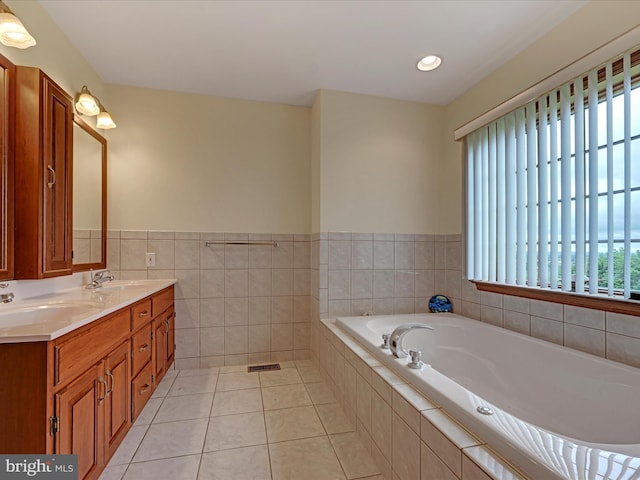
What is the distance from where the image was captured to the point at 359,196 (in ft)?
8.46

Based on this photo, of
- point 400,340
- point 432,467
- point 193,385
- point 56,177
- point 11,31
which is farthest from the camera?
point 193,385

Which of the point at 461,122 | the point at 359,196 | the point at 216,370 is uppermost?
the point at 461,122

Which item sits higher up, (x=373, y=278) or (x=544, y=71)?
(x=544, y=71)

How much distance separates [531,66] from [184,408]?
10.1ft

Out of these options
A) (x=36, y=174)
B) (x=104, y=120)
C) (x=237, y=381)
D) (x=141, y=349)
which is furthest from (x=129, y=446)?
(x=104, y=120)

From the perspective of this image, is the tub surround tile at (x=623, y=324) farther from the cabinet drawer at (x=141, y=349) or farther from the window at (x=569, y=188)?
the cabinet drawer at (x=141, y=349)

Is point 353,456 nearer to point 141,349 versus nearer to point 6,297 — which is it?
point 141,349

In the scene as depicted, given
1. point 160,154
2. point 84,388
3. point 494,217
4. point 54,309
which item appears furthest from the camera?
point 160,154

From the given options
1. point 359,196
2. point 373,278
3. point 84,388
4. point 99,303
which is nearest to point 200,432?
point 84,388

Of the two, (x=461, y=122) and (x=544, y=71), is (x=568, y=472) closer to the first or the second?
(x=544, y=71)

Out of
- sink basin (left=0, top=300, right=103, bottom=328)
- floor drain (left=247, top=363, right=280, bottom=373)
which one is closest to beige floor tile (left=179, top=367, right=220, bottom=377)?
floor drain (left=247, top=363, right=280, bottom=373)

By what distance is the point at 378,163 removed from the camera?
262 centimetres

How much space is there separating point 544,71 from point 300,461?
2.56 meters

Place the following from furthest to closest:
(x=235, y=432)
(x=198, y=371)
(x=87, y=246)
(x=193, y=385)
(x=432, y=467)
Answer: (x=198, y=371)
(x=193, y=385)
(x=87, y=246)
(x=235, y=432)
(x=432, y=467)
